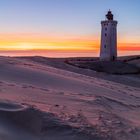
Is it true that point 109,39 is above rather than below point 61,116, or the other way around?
above

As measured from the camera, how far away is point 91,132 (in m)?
5.33

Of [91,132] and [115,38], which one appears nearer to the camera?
[91,132]

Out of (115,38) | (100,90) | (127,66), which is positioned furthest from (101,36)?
(100,90)

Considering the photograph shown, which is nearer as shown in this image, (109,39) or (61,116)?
(61,116)

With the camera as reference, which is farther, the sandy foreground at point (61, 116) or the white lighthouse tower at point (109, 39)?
the white lighthouse tower at point (109, 39)

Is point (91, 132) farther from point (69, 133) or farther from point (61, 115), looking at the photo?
point (61, 115)

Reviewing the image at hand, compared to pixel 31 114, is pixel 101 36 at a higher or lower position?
higher

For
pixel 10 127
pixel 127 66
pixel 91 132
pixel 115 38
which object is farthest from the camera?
pixel 115 38

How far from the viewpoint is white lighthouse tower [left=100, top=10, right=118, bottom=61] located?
4400 centimetres

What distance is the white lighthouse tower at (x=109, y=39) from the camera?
1732 inches

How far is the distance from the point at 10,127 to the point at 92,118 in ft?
5.40

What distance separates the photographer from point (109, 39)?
44031mm

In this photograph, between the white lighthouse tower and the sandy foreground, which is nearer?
the sandy foreground

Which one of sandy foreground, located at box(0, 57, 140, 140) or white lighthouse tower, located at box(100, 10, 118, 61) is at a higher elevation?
white lighthouse tower, located at box(100, 10, 118, 61)
